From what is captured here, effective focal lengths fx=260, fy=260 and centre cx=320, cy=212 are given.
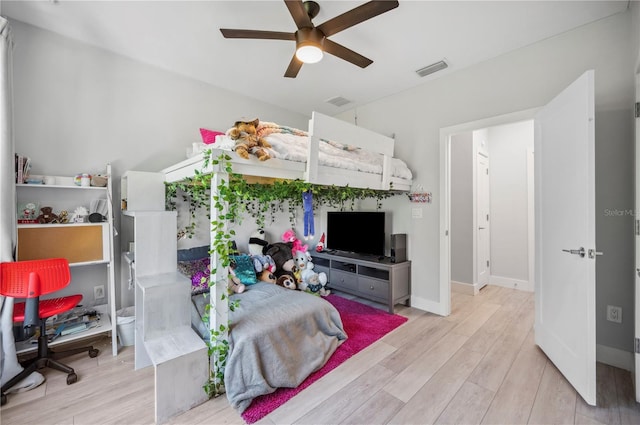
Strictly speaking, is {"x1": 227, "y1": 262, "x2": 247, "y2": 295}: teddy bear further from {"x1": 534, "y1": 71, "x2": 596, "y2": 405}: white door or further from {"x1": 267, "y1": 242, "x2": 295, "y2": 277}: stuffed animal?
{"x1": 534, "y1": 71, "x2": 596, "y2": 405}: white door

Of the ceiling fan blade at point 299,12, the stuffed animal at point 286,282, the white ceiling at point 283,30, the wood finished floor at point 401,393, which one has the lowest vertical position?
the wood finished floor at point 401,393

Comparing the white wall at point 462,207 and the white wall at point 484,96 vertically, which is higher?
the white wall at point 484,96

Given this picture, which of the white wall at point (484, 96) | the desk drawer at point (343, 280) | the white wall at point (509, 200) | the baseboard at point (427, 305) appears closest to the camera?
the white wall at point (484, 96)

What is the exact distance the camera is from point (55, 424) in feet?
4.95

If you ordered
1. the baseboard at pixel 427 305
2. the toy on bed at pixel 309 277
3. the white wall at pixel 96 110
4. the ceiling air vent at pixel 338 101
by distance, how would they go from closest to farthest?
the white wall at pixel 96 110, the baseboard at pixel 427 305, the toy on bed at pixel 309 277, the ceiling air vent at pixel 338 101

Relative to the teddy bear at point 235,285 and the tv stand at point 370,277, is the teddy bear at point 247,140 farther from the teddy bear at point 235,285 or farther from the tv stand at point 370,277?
the tv stand at point 370,277

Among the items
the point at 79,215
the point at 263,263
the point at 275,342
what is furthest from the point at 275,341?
the point at 79,215

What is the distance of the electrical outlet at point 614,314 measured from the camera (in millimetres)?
2021

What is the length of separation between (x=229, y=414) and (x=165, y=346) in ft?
1.89

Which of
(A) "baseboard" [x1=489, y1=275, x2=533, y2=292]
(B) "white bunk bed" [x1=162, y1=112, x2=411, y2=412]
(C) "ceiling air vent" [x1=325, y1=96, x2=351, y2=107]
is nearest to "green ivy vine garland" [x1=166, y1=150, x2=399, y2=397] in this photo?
(B) "white bunk bed" [x1=162, y1=112, x2=411, y2=412]

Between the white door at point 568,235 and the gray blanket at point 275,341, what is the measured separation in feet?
5.38

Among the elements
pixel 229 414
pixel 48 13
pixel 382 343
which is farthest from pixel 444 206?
pixel 48 13

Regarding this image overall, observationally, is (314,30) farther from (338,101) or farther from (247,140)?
(338,101)

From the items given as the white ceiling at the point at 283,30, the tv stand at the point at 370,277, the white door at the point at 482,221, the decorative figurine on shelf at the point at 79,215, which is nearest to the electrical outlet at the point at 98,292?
the decorative figurine on shelf at the point at 79,215
